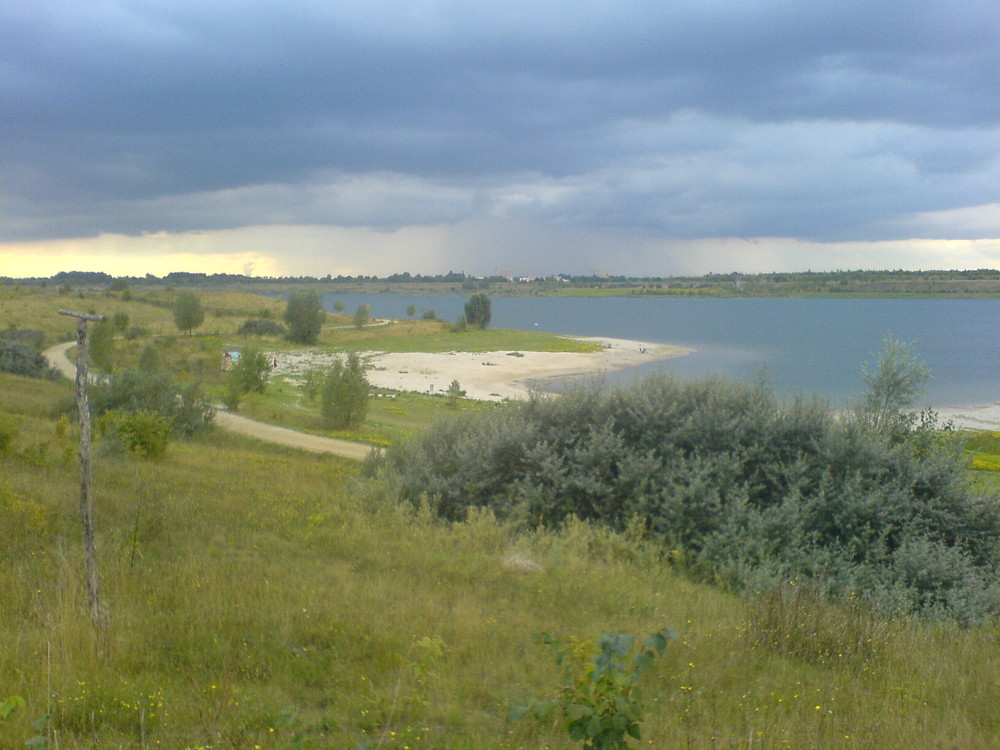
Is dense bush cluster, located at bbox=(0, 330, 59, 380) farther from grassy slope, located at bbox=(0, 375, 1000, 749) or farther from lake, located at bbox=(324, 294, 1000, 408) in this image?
grassy slope, located at bbox=(0, 375, 1000, 749)

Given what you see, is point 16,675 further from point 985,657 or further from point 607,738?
point 985,657

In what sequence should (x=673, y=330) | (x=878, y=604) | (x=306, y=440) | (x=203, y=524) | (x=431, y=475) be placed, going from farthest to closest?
(x=673, y=330) → (x=306, y=440) → (x=431, y=475) → (x=203, y=524) → (x=878, y=604)

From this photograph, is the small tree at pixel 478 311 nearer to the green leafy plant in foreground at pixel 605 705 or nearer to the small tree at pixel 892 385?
the small tree at pixel 892 385

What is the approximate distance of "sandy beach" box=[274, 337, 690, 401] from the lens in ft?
199

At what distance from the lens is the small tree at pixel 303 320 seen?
9100 cm

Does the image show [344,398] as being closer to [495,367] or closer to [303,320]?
[495,367]

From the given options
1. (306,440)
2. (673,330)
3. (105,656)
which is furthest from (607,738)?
(673,330)

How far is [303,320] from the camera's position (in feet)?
298

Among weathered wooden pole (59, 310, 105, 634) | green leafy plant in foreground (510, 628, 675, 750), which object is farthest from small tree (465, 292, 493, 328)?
green leafy plant in foreground (510, 628, 675, 750)

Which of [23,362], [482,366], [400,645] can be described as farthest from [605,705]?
[482,366]

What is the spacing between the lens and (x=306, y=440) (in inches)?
1071

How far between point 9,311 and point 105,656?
278 feet

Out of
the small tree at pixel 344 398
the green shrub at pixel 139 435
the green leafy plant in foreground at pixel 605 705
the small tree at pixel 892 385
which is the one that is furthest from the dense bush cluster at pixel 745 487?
the small tree at pixel 344 398

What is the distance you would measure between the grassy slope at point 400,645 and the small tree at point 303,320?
8395cm
